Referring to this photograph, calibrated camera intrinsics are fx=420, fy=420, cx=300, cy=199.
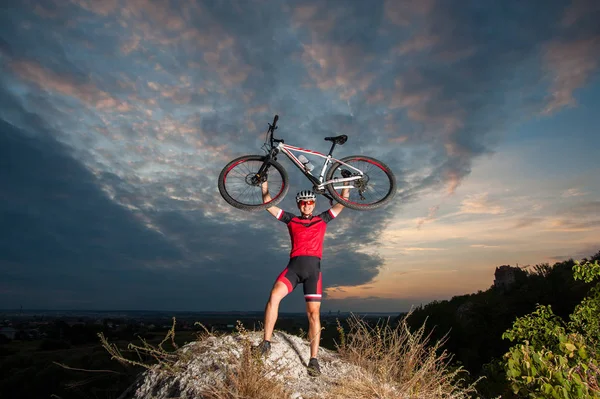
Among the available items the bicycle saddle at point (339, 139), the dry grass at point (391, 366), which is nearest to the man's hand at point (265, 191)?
the bicycle saddle at point (339, 139)

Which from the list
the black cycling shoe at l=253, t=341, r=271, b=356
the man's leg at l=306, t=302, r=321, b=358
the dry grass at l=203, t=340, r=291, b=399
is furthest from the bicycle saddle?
the dry grass at l=203, t=340, r=291, b=399

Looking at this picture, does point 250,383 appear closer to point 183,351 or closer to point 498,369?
point 183,351

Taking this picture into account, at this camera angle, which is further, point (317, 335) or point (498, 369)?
point (498, 369)

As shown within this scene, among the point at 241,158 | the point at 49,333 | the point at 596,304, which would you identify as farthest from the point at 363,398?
the point at 49,333

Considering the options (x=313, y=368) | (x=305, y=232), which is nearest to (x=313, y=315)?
(x=313, y=368)

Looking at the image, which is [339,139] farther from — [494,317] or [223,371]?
[494,317]

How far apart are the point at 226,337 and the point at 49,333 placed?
4195 cm

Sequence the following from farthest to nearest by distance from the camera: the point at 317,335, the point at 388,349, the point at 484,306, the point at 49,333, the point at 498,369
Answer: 1. the point at 49,333
2. the point at 484,306
3. the point at 498,369
4. the point at 388,349
5. the point at 317,335

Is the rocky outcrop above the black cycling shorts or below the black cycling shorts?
below

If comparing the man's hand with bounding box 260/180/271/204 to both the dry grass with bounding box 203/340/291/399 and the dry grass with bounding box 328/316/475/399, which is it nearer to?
the dry grass with bounding box 203/340/291/399

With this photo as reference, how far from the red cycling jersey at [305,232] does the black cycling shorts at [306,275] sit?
0.40 ft

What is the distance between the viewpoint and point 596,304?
955cm

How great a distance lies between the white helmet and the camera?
748 cm

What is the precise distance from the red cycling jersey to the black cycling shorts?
0.40 ft
